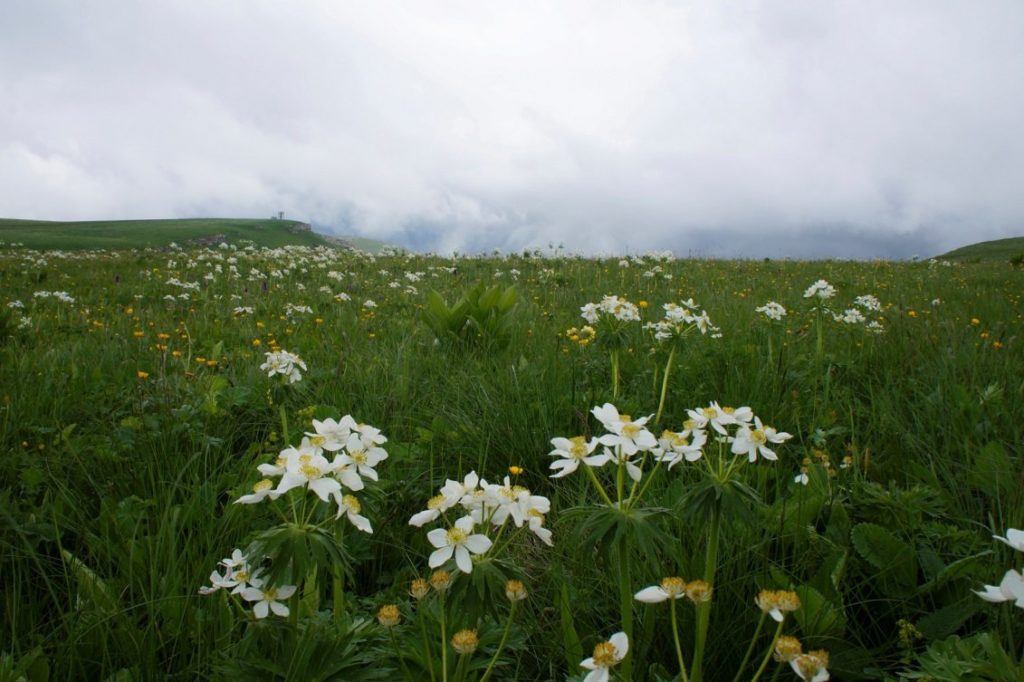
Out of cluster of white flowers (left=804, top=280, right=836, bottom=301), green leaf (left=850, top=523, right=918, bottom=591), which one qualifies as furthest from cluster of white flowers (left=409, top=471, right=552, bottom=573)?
cluster of white flowers (left=804, top=280, right=836, bottom=301)

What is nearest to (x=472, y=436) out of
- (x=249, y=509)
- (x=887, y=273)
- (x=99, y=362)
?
(x=249, y=509)

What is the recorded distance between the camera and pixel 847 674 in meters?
1.79

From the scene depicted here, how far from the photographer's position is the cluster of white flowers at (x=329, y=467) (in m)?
1.42

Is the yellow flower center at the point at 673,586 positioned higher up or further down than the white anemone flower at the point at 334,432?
further down

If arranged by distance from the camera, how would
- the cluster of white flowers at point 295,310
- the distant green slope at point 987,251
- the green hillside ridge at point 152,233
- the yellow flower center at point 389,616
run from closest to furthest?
the yellow flower center at point 389,616 < the cluster of white flowers at point 295,310 < the green hillside ridge at point 152,233 < the distant green slope at point 987,251

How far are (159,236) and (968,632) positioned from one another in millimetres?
46141

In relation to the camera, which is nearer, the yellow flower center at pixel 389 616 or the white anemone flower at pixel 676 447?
the yellow flower center at pixel 389 616

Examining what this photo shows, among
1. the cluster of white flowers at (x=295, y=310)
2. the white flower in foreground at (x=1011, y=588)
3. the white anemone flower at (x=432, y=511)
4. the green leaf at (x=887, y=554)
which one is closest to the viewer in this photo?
the white flower in foreground at (x=1011, y=588)

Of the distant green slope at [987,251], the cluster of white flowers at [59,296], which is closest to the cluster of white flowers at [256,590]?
the cluster of white flowers at [59,296]

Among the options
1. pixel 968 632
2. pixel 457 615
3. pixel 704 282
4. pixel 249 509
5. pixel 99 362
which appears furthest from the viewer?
pixel 704 282

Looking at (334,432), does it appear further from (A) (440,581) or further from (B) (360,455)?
(A) (440,581)

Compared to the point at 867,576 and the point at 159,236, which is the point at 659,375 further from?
the point at 159,236

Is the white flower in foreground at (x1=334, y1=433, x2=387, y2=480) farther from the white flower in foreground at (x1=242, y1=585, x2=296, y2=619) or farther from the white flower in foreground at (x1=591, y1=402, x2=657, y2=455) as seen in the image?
the white flower in foreground at (x1=591, y1=402, x2=657, y2=455)

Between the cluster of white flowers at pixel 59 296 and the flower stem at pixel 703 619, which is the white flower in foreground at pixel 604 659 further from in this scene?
the cluster of white flowers at pixel 59 296
